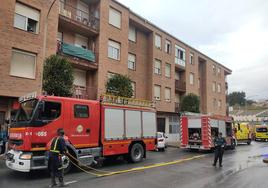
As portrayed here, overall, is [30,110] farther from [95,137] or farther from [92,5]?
[92,5]

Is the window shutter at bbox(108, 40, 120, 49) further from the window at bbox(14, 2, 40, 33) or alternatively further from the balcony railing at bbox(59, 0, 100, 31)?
the window at bbox(14, 2, 40, 33)

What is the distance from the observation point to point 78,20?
891 inches

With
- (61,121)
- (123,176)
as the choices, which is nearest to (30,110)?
(61,121)

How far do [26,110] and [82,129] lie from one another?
2419 mm

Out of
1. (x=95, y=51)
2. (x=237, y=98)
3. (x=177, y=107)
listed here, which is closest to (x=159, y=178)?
(x=95, y=51)

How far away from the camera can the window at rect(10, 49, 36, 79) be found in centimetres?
1730

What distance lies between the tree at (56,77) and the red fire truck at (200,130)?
991 cm

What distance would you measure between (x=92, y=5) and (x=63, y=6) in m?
3.37

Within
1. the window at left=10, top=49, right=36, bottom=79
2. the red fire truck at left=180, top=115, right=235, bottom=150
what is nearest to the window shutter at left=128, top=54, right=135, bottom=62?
the red fire truck at left=180, top=115, right=235, bottom=150

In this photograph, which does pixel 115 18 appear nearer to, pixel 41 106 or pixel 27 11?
pixel 27 11

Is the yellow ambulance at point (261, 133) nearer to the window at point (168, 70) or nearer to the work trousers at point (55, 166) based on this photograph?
the window at point (168, 70)

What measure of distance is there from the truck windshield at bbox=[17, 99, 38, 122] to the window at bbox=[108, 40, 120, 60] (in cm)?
1440

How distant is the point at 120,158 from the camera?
15.4m

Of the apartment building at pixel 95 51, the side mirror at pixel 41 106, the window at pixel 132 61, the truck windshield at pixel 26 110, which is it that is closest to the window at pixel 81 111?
the side mirror at pixel 41 106
